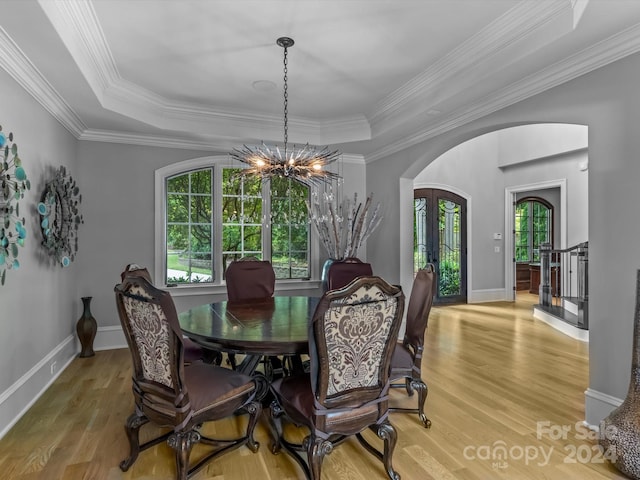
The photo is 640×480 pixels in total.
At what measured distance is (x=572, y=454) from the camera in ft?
7.50

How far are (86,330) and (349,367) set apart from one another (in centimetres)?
346

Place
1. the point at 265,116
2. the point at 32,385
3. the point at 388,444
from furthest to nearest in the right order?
the point at 265,116 → the point at 32,385 → the point at 388,444

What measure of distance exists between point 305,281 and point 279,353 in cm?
331

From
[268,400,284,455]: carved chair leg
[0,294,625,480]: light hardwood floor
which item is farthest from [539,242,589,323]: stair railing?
[268,400,284,455]: carved chair leg

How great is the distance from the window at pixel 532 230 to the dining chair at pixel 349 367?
881 centimetres

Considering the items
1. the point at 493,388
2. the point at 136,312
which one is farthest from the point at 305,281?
the point at 136,312

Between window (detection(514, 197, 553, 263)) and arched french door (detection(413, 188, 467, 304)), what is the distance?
2863 mm

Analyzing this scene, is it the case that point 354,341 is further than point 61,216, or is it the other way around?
point 61,216

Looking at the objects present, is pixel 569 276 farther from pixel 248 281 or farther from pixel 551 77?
pixel 248 281

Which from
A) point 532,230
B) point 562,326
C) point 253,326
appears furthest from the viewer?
point 532,230

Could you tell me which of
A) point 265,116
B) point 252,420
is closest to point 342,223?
point 265,116

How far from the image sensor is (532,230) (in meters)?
9.62

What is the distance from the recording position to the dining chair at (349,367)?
6.00 ft

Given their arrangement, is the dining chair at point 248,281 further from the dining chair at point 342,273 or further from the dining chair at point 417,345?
the dining chair at point 417,345
